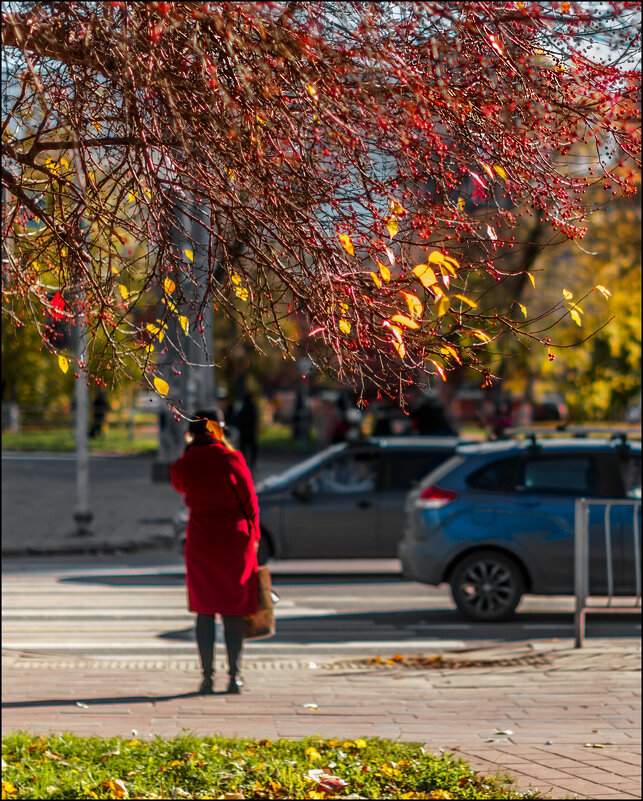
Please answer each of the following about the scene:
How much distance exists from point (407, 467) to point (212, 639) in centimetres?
685

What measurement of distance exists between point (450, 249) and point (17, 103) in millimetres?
1588

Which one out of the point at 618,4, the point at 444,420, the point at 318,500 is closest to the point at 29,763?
the point at 618,4

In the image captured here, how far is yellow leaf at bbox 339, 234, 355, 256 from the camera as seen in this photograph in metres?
4.13

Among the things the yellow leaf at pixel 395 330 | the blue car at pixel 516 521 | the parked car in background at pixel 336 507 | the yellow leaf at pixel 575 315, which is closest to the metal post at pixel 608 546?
the blue car at pixel 516 521

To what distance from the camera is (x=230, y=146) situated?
4176 mm

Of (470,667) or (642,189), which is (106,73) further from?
(642,189)

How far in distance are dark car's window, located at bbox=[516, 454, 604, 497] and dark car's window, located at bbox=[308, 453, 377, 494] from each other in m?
2.98

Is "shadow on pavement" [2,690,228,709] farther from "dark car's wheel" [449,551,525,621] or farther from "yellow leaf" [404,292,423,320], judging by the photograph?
"yellow leaf" [404,292,423,320]

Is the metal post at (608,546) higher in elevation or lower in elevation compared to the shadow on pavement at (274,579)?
higher

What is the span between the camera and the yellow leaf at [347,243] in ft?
13.6

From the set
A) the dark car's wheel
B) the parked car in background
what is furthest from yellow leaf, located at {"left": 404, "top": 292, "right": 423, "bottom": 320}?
the parked car in background

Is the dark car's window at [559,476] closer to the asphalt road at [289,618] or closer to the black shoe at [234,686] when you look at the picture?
the asphalt road at [289,618]

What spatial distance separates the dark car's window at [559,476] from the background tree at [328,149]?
294 inches

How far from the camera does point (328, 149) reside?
14.2ft
